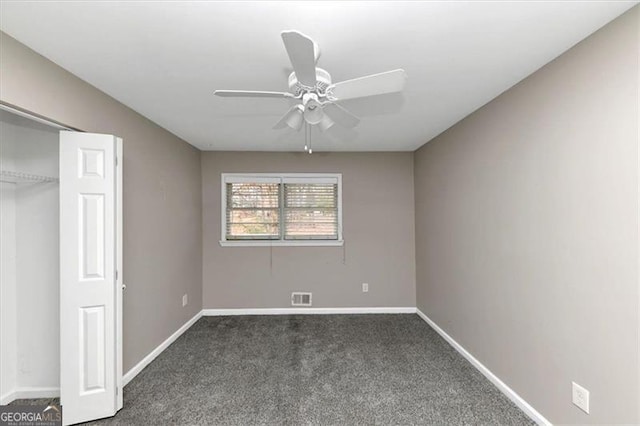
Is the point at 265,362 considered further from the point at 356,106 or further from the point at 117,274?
the point at 356,106

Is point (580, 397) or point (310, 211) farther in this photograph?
point (310, 211)

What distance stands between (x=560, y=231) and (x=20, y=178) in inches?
142

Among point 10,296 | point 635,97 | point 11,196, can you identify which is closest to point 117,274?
point 10,296

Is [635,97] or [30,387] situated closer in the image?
[635,97]

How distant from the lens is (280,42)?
1569 millimetres

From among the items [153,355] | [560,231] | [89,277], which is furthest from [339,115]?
[153,355]

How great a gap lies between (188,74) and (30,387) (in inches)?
107

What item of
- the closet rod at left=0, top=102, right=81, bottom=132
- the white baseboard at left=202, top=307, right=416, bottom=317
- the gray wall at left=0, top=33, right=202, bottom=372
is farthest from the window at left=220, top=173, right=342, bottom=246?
the closet rod at left=0, top=102, right=81, bottom=132

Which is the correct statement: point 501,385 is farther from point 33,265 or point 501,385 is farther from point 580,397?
point 33,265

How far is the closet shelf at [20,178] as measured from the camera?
1848 millimetres

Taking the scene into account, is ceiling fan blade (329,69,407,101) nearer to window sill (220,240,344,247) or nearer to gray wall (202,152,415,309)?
gray wall (202,152,415,309)

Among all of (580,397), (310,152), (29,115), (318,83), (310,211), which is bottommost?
(580,397)

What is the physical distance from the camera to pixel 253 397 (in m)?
2.24

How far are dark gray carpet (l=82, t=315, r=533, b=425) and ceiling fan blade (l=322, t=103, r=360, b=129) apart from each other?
209 cm
